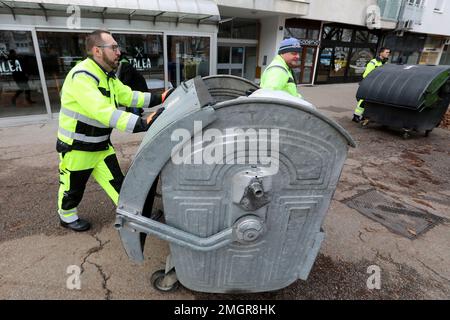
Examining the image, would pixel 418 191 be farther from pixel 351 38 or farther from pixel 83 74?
pixel 351 38

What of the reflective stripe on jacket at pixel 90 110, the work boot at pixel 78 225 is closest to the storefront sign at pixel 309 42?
the reflective stripe on jacket at pixel 90 110

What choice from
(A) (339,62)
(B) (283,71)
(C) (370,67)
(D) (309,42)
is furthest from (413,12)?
(B) (283,71)

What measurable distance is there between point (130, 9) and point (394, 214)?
6.76 metres

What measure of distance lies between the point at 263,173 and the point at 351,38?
1608cm

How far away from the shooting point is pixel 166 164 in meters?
1.54

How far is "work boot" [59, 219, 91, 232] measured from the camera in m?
2.84

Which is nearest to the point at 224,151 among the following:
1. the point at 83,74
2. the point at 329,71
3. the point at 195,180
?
the point at 195,180

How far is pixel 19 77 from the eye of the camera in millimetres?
6648

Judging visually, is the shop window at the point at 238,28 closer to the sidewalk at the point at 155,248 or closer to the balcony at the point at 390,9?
the balcony at the point at 390,9

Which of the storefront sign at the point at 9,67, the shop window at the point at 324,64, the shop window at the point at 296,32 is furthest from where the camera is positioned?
the shop window at the point at 324,64

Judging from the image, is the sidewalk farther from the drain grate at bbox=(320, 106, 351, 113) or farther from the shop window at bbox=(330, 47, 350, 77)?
→ the shop window at bbox=(330, 47, 350, 77)

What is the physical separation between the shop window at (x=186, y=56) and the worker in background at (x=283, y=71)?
5.66 m

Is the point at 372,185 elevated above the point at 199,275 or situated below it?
below

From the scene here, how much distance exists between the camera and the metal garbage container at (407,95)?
18.1ft
